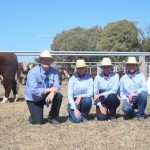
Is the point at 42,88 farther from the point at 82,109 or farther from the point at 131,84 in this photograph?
the point at 131,84

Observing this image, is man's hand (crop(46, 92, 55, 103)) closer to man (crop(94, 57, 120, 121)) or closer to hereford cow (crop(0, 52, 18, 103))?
man (crop(94, 57, 120, 121))

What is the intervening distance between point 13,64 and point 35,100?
14.2 ft

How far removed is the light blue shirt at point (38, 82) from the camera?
760cm

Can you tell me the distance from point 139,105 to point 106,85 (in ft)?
2.20

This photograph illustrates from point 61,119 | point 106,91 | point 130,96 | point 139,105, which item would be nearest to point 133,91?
point 130,96

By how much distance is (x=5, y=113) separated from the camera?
30.1ft

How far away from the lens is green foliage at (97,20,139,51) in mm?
51531

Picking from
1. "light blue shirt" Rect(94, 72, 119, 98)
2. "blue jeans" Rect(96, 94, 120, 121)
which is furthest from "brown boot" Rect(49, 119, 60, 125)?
"light blue shirt" Rect(94, 72, 119, 98)

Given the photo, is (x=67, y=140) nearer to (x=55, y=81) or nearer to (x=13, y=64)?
(x=55, y=81)

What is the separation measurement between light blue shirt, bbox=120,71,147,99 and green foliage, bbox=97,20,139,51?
42258 millimetres

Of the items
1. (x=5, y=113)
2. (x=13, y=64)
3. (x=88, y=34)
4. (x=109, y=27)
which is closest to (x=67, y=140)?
(x=5, y=113)

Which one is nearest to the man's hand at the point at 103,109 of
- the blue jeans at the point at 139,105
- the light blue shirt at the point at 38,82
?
the blue jeans at the point at 139,105

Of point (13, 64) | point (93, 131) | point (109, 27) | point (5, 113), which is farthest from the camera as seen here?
point (109, 27)

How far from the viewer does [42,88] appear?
7.65m
